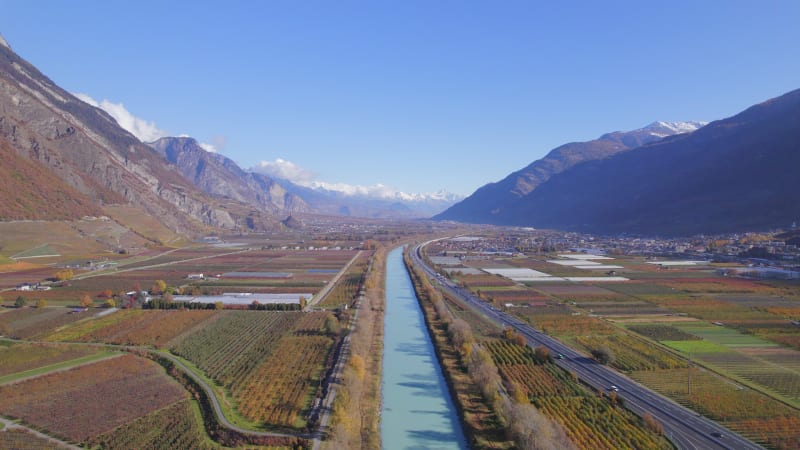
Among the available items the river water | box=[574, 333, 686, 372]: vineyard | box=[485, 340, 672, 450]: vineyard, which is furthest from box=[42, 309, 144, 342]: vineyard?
box=[574, 333, 686, 372]: vineyard

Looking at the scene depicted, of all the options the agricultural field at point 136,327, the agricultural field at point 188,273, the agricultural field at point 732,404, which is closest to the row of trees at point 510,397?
the agricultural field at point 732,404

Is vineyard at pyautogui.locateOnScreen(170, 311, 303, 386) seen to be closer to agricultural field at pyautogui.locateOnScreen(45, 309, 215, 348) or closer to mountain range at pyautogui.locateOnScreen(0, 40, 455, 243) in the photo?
agricultural field at pyautogui.locateOnScreen(45, 309, 215, 348)

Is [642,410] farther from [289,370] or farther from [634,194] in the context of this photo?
[634,194]

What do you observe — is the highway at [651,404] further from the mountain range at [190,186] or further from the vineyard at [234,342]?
the mountain range at [190,186]

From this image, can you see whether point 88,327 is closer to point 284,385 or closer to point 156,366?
point 156,366

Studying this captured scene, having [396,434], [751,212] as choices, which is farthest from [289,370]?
[751,212]

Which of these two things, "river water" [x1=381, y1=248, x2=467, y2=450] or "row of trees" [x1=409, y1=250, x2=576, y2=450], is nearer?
"row of trees" [x1=409, y1=250, x2=576, y2=450]
